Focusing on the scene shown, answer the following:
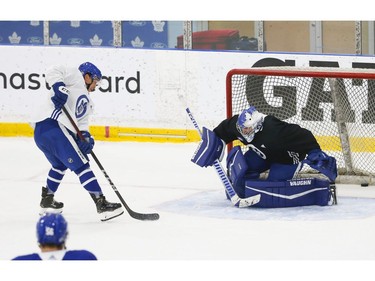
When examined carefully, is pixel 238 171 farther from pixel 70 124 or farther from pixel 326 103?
pixel 326 103

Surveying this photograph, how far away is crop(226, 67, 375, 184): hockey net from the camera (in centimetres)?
841

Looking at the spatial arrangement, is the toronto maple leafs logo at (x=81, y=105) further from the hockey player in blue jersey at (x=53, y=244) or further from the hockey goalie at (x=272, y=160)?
the hockey player in blue jersey at (x=53, y=244)

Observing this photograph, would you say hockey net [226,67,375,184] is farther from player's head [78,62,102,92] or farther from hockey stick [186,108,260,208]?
player's head [78,62,102,92]

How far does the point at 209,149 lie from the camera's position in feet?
25.2

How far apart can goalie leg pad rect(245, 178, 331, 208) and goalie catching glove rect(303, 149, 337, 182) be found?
8 cm

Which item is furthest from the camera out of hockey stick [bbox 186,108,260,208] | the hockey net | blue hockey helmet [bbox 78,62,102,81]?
the hockey net

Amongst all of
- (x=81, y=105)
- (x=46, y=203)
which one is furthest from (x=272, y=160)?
(x=46, y=203)

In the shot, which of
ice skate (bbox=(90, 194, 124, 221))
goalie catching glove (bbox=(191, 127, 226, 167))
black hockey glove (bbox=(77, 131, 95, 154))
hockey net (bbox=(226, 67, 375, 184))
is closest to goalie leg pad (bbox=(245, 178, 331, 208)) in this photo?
goalie catching glove (bbox=(191, 127, 226, 167))

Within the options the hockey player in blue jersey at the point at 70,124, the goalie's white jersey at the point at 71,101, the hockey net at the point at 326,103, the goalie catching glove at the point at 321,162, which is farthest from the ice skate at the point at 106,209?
the hockey net at the point at 326,103

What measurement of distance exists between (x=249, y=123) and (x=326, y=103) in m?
1.34

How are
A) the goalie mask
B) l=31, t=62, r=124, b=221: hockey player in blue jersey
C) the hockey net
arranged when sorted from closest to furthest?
l=31, t=62, r=124, b=221: hockey player in blue jersey → the goalie mask → the hockey net

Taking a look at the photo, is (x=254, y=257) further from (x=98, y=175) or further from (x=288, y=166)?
(x=98, y=175)

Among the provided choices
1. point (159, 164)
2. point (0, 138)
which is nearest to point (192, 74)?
point (159, 164)

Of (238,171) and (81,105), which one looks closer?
(81,105)
